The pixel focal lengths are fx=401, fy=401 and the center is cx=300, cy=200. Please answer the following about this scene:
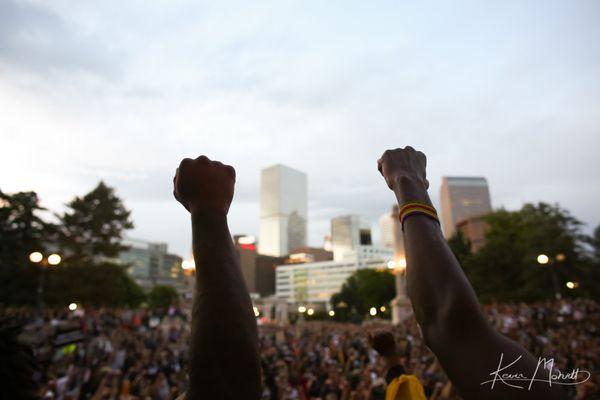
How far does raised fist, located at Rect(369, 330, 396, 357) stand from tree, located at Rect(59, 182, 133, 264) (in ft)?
150

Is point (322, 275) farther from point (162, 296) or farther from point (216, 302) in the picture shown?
point (216, 302)

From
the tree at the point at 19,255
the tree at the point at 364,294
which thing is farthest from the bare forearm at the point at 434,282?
the tree at the point at 364,294

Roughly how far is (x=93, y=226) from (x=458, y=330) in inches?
1988

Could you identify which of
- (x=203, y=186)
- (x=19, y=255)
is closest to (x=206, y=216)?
(x=203, y=186)

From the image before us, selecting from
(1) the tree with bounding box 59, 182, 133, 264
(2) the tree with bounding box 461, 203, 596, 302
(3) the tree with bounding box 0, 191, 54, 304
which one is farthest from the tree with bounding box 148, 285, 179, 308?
(2) the tree with bounding box 461, 203, 596, 302

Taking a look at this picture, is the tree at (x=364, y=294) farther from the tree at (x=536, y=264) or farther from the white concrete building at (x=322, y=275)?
the white concrete building at (x=322, y=275)

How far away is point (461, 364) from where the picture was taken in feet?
4.23

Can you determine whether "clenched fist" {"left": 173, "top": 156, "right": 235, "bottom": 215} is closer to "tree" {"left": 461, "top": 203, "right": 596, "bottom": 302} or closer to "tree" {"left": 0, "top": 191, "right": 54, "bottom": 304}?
"tree" {"left": 461, "top": 203, "right": 596, "bottom": 302}

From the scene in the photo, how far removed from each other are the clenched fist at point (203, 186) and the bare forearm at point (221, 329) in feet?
0.45

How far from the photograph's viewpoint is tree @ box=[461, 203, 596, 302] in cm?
3578

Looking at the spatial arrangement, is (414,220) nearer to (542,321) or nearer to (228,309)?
(228,309)

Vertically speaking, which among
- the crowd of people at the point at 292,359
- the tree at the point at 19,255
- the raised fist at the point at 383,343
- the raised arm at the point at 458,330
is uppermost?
the tree at the point at 19,255

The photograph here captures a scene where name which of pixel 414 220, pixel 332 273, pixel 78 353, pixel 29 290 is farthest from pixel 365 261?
pixel 414 220

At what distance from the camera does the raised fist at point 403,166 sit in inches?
74.4
